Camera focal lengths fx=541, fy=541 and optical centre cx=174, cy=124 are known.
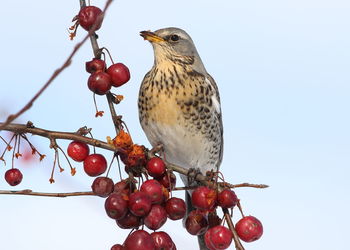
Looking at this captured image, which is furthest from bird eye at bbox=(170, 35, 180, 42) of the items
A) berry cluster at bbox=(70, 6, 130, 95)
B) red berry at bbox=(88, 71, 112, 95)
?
red berry at bbox=(88, 71, 112, 95)

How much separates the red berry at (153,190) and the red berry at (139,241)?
14 centimetres

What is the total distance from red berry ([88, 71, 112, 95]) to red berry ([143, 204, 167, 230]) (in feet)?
1.77

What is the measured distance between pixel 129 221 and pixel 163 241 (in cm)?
16

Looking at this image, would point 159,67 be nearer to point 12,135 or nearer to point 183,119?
point 183,119

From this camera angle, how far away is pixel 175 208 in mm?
2215

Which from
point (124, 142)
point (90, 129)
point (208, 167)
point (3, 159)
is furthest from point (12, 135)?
point (208, 167)

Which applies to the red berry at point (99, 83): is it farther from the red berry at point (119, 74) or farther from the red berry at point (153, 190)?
the red berry at point (153, 190)

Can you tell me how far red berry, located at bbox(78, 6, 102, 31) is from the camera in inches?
89.6

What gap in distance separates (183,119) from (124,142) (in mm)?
1418

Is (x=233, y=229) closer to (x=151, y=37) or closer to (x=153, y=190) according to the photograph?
(x=153, y=190)

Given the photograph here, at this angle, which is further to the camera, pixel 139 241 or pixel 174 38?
pixel 174 38

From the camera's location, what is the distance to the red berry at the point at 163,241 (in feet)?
7.12

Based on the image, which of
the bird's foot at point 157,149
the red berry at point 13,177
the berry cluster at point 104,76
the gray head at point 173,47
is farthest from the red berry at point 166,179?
the gray head at point 173,47

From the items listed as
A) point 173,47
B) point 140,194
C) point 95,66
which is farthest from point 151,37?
point 140,194
